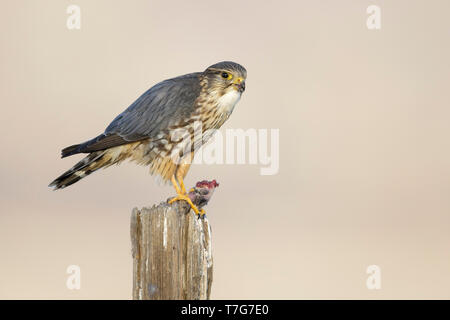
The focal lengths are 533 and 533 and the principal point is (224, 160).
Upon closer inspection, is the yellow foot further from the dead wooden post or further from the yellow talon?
the dead wooden post

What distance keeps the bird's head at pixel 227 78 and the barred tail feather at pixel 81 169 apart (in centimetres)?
132

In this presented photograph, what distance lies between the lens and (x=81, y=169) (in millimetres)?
5312

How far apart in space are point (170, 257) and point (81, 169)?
A: 201cm

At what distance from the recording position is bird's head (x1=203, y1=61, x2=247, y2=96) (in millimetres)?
5215

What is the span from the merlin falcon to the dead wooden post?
4.42 feet

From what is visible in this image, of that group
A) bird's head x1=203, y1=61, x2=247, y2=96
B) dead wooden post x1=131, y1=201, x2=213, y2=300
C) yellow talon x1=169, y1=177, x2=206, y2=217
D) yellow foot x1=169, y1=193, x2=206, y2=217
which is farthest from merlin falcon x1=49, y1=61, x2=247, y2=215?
dead wooden post x1=131, y1=201, x2=213, y2=300

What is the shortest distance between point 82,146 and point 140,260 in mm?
1768

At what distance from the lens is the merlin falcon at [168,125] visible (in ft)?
17.1

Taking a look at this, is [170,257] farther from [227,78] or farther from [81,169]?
[227,78]

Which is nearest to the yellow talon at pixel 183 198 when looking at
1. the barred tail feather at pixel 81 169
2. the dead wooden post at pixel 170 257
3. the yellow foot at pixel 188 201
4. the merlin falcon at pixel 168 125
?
the yellow foot at pixel 188 201

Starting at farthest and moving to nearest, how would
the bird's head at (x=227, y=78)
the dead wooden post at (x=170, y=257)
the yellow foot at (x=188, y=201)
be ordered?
the bird's head at (x=227, y=78), the yellow foot at (x=188, y=201), the dead wooden post at (x=170, y=257)

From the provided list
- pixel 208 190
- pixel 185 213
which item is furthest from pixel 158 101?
pixel 185 213

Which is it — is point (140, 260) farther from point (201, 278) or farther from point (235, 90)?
point (235, 90)

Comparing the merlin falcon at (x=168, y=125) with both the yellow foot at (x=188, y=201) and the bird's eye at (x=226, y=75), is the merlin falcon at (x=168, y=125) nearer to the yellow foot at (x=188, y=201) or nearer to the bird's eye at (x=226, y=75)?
the bird's eye at (x=226, y=75)
